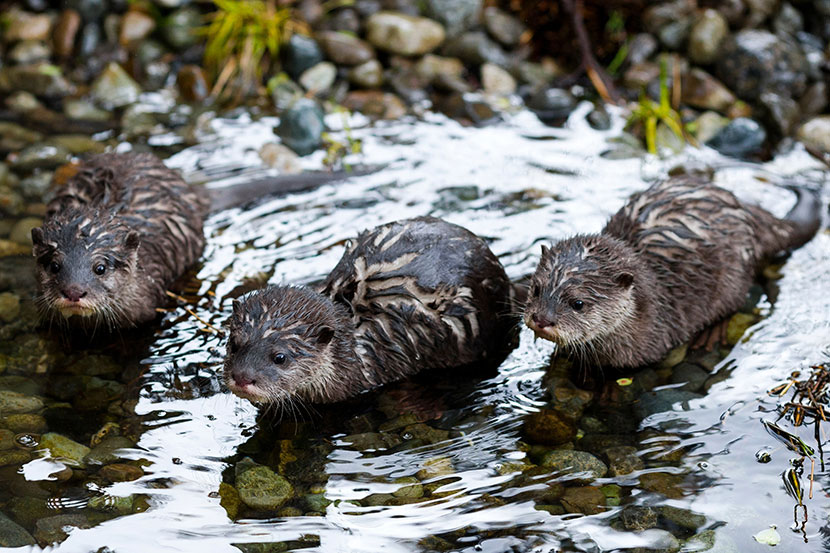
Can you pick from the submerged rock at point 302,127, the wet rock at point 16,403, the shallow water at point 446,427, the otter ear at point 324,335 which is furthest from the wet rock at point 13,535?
the submerged rock at point 302,127

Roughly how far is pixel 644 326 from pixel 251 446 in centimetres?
209

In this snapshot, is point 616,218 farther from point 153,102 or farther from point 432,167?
point 153,102

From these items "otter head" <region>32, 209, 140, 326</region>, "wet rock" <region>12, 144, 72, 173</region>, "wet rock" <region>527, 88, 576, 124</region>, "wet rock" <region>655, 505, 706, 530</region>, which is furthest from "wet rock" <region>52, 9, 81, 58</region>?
"wet rock" <region>655, 505, 706, 530</region>

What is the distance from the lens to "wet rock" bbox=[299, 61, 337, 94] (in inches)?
311

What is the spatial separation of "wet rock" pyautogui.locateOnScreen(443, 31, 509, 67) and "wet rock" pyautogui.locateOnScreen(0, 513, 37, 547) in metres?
5.63

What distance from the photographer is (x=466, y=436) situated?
14.6 feet

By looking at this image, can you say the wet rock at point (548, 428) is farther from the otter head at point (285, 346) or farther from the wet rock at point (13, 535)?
the wet rock at point (13, 535)

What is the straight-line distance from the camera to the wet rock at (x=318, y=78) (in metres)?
7.90

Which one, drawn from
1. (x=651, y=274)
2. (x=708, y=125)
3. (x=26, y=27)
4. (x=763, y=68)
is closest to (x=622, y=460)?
(x=651, y=274)

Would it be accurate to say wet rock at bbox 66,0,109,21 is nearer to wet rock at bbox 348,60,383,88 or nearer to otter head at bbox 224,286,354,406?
wet rock at bbox 348,60,383,88

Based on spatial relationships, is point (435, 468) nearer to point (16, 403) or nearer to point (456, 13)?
point (16, 403)

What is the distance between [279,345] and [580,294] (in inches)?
59.1

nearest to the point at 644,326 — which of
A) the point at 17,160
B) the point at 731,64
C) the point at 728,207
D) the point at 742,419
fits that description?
the point at 742,419

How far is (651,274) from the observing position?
4.96 metres
